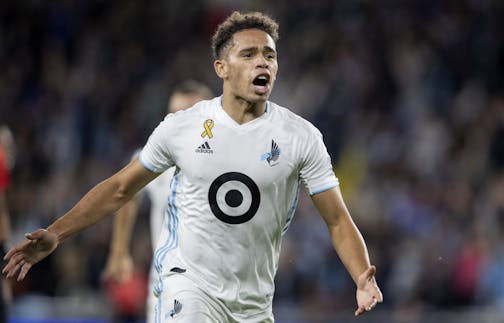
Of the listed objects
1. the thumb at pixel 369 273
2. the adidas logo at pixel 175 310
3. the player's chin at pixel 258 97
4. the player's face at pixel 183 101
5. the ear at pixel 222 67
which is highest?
the player's face at pixel 183 101

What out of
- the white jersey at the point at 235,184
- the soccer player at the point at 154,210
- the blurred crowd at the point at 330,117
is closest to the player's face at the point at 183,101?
the soccer player at the point at 154,210

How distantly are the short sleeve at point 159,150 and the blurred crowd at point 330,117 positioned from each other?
5.01 m

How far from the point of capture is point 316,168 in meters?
5.20

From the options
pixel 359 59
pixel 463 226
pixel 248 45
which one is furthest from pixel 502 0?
pixel 248 45

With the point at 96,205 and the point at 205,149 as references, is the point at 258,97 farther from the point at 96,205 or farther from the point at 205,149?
the point at 96,205

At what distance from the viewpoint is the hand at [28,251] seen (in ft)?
16.6

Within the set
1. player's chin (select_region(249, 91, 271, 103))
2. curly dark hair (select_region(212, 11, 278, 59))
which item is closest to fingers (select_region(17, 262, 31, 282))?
player's chin (select_region(249, 91, 271, 103))

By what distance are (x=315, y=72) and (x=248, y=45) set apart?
768 centimetres

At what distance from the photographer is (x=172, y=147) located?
5266 millimetres

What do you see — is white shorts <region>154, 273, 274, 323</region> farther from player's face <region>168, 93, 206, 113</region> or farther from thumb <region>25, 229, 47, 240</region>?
player's face <region>168, 93, 206, 113</region>

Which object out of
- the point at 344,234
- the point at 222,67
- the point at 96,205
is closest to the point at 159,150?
the point at 96,205

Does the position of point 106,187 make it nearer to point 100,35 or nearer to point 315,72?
point 315,72

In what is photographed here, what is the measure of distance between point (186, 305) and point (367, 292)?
94 cm

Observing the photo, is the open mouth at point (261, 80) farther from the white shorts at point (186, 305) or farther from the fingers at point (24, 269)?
the fingers at point (24, 269)
